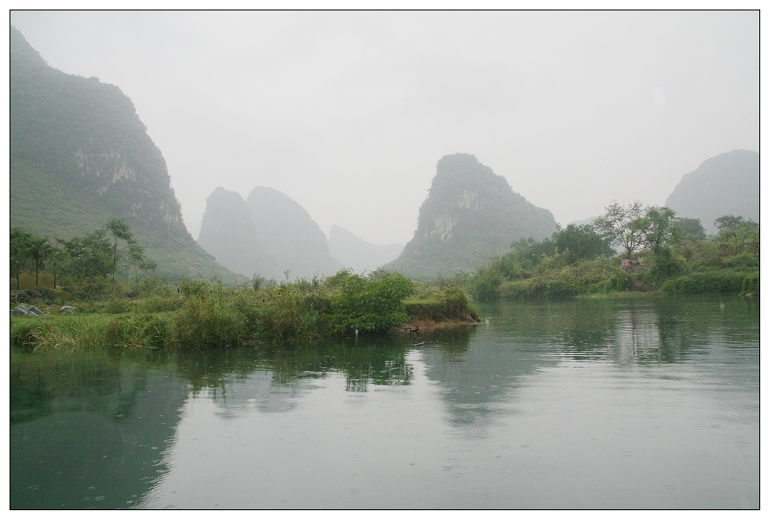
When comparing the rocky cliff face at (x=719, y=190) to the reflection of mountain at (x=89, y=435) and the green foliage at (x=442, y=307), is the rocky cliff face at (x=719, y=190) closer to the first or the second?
the green foliage at (x=442, y=307)

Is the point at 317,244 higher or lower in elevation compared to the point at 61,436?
higher

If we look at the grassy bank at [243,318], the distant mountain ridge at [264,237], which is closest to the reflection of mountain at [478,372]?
the grassy bank at [243,318]

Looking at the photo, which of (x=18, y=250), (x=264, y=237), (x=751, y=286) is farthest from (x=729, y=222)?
(x=264, y=237)

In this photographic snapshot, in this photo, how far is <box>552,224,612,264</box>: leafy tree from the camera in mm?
52000

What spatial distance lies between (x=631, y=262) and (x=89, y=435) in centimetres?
4594

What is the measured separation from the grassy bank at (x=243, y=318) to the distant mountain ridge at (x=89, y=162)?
162 ft

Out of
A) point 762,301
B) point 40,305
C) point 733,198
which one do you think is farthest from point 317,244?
point 762,301

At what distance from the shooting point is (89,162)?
268 ft

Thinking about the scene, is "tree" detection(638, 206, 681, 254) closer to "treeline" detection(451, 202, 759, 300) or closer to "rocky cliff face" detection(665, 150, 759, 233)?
"treeline" detection(451, 202, 759, 300)

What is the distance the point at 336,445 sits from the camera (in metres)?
4.29

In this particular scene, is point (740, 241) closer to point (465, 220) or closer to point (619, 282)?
point (619, 282)

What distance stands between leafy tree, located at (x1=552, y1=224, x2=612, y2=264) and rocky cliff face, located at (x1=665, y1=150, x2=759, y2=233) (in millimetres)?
50432

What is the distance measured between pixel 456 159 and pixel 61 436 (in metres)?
126

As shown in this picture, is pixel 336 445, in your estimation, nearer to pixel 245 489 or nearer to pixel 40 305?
pixel 245 489
